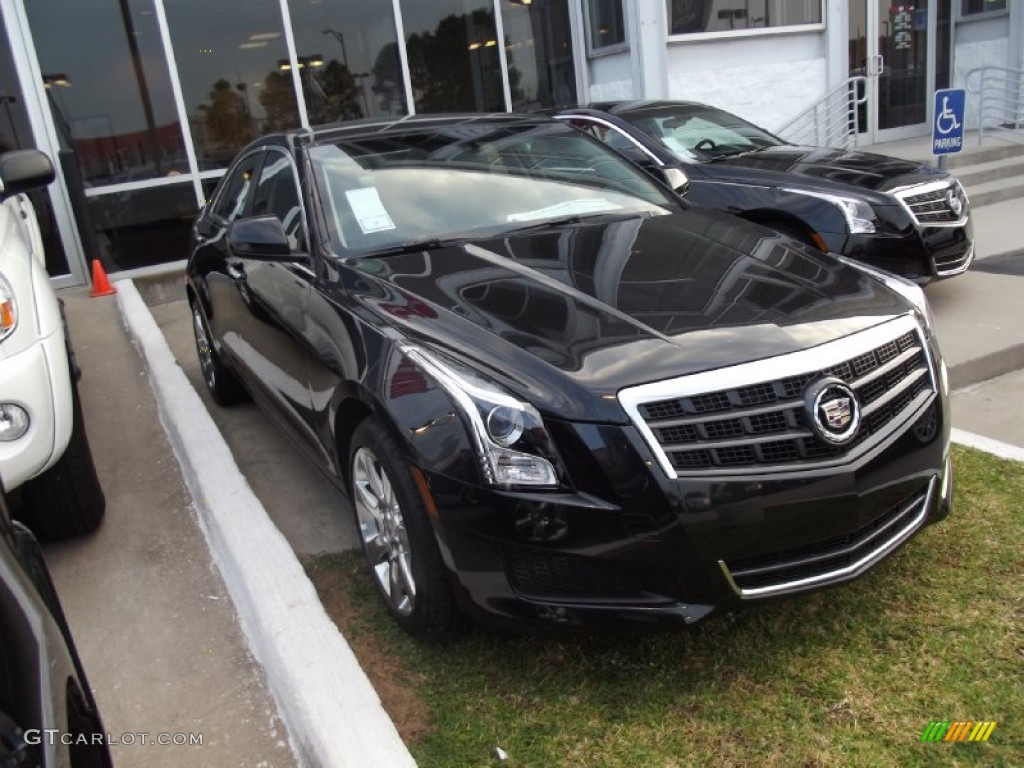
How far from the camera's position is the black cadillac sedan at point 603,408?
235 cm

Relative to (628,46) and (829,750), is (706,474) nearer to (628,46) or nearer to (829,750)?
(829,750)

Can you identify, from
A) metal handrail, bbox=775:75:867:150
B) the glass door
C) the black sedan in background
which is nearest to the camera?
the black sedan in background

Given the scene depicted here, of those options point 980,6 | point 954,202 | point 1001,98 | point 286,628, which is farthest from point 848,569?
point 980,6

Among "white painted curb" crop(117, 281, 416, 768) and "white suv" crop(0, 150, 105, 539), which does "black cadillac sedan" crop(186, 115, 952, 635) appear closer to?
"white painted curb" crop(117, 281, 416, 768)

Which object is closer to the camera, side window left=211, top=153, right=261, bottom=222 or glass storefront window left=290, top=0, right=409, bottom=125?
side window left=211, top=153, right=261, bottom=222

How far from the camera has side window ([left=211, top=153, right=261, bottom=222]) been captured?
4750 mm

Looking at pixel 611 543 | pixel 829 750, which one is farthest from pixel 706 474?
pixel 829 750

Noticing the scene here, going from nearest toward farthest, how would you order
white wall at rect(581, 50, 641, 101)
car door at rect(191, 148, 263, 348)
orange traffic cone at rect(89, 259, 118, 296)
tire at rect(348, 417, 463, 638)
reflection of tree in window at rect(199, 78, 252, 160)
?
tire at rect(348, 417, 463, 638) → car door at rect(191, 148, 263, 348) → orange traffic cone at rect(89, 259, 118, 296) → reflection of tree in window at rect(199, 78, 252, 160) → white wall at rect(581, 50, 641, 101)

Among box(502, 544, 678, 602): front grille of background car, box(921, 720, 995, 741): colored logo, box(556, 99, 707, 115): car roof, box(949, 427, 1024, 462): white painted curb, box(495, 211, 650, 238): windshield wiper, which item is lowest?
box(949, 427, 1024, 462): white painted curb

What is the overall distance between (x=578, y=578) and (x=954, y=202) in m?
4.82

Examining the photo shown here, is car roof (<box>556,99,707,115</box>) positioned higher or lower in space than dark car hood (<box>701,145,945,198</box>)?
higher

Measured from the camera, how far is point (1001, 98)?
13.0m

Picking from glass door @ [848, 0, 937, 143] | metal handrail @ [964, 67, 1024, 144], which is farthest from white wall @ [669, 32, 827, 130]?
metal handrail @ [964, 67, 1024, 144]

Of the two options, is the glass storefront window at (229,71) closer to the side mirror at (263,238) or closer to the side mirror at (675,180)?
the side mirror at (675,180)
